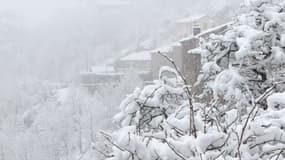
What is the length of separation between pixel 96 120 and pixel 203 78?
830 inches

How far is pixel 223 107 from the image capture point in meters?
1.71

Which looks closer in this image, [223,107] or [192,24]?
[223,107]

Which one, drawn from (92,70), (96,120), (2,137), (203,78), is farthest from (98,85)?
(203,78)

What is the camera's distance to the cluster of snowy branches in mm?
967

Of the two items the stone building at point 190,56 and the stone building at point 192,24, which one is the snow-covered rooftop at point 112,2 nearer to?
the stone building at point 192,24

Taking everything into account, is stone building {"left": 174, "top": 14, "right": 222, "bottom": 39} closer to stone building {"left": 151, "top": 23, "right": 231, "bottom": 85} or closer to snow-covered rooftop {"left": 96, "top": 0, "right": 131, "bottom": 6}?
stone building {"left": 151, "top": 23, "right": 231, "bottom": 85}

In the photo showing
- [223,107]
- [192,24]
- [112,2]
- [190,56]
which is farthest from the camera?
[112,2]

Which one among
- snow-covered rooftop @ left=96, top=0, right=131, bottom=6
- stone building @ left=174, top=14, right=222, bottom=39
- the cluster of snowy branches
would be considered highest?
snow-covered rooftop @ left=96, top=0, right=131, bottom=6

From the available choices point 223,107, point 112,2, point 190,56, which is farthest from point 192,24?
point 223,107

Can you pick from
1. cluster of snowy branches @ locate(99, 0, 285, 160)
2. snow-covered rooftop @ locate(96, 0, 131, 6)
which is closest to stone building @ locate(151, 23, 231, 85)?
cluster of snowy branches @ locate(99, 0, 285, 160)

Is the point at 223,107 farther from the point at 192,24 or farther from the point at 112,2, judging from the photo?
the point at 112,2

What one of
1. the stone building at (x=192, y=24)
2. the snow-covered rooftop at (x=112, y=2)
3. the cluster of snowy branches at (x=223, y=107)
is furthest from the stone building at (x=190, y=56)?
the snow-covered rooftop at (x=112, y=2)

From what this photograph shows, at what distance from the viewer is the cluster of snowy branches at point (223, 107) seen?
38.1 inches

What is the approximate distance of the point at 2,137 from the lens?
22.7 metres
